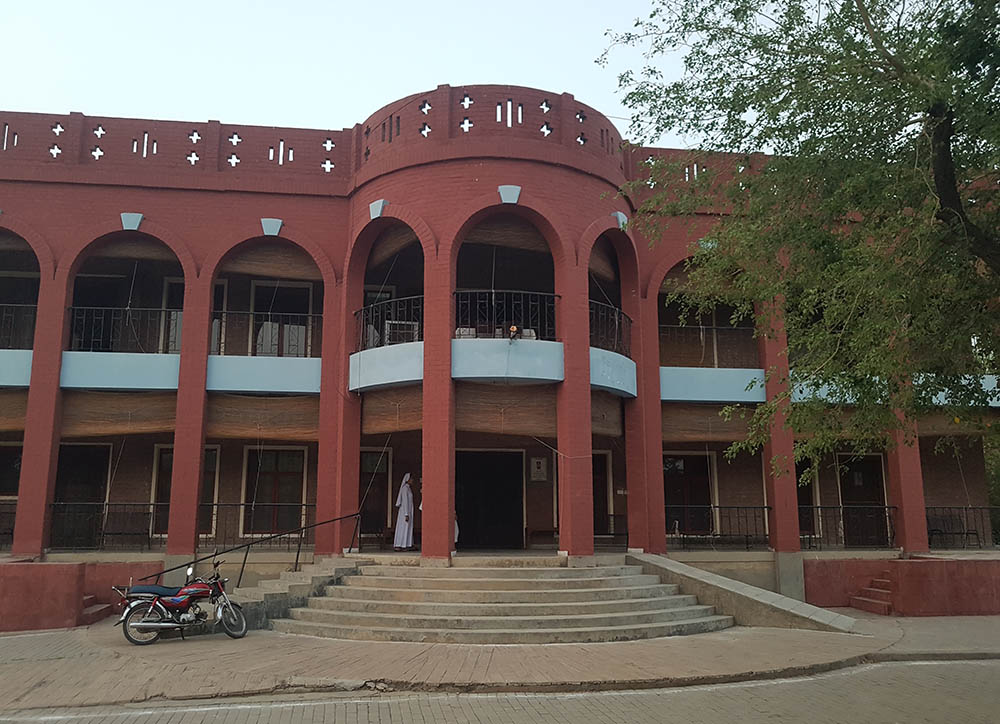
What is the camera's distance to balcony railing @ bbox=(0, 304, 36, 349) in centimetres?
1664

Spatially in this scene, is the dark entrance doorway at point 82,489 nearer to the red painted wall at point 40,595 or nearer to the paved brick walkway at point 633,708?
the red painted wall at point 40,595

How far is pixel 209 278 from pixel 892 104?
40.1 ft

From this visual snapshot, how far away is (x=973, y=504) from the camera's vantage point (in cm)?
1792

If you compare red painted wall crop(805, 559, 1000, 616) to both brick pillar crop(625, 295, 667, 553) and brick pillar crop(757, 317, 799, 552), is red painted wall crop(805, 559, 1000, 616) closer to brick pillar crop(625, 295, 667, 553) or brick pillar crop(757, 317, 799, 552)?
brick pillar crop(757, 317, 799, 552)

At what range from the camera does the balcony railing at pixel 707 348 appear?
17.5m

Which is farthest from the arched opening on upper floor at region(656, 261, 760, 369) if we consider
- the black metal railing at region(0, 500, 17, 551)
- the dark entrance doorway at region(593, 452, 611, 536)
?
the black metal railing at region(0, 500, 17, 551)

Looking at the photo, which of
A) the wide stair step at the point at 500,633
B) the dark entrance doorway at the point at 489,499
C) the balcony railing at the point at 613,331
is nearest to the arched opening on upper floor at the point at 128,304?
the dark entrance doorway at the point at 489,499

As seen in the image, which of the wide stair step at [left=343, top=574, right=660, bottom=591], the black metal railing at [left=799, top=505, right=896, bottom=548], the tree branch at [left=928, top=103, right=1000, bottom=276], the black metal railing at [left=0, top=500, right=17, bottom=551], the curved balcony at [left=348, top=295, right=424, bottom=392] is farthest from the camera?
the black metal railing at [left=799, top=505, right=896, bottom=548]

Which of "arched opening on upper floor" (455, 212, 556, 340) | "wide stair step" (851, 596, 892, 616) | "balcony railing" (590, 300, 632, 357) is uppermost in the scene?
"arched opening on upper floor" (455, 212, 556, 340)

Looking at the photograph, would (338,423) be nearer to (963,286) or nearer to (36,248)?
(36,248)

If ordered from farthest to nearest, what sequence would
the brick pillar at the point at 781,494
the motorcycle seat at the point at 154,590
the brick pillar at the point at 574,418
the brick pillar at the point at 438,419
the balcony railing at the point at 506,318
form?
the brick pillar at the point at 781,494
the balcony railing at the point at 506,318
the brick pillar at the point at 574,418
the brick pillar at the point at 438,419
the motorcycle seat at the point at 154,590

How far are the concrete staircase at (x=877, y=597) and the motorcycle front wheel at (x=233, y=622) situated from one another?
10.3m

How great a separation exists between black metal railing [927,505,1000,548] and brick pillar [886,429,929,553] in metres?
1.62

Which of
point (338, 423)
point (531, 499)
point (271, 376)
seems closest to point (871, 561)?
point (531, 499)
